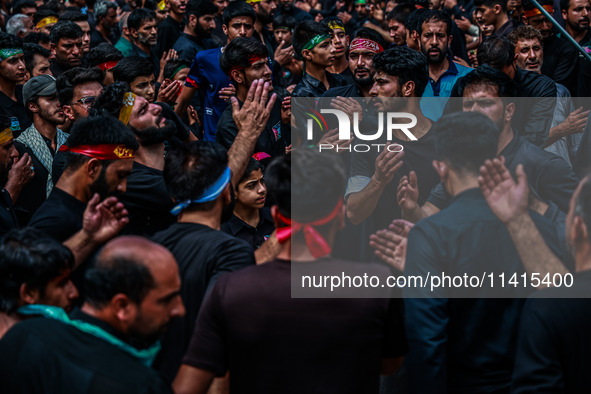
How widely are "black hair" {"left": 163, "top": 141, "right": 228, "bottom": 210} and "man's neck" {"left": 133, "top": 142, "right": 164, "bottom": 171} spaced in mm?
923

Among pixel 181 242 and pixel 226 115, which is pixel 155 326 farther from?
pixel 226 115

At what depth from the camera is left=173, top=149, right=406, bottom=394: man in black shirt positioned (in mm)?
2496

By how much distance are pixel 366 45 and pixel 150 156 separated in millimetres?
3178

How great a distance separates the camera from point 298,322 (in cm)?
249

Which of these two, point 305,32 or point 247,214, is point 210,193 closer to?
point 247,214

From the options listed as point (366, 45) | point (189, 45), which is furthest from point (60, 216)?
point (189, 45)

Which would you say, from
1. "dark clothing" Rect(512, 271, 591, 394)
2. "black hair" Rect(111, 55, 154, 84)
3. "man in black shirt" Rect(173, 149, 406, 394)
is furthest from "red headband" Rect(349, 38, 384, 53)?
"dark clothing" Rect(512, 271, 591, 394)

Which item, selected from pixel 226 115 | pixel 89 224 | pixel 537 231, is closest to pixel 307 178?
pixel 537 231

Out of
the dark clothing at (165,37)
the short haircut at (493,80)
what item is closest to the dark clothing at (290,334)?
the short haircut at (493,80)

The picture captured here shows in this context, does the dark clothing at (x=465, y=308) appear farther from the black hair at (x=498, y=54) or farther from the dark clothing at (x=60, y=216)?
the black hair at (x=498, y=54)

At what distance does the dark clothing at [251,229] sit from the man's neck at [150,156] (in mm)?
627

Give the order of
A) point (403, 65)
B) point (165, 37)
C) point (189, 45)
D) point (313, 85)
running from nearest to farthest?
point (403, 65), point (313, 85), point (189, 45), point (165, 37)

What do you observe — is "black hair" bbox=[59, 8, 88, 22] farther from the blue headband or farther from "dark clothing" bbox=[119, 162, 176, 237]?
the blue headband

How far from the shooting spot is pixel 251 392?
2580 mm
